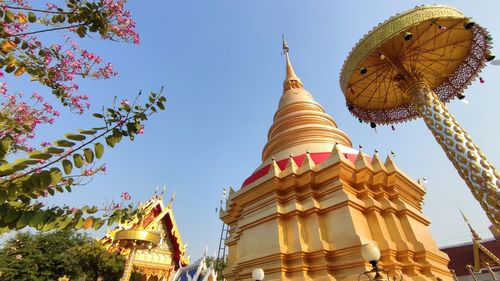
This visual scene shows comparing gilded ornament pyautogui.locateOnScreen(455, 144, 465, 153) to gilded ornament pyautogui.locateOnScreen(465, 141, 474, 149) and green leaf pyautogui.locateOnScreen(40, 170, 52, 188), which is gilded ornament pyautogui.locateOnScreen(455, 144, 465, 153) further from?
green leaf pyautogui.locateOnScreen(40, 170, 52, 188)

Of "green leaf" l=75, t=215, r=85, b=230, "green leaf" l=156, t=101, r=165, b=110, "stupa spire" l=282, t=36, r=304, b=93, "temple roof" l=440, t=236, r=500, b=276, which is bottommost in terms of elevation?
"green leaf" l=75, t=215, r=85, b=230

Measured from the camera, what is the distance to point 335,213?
17.1 feet

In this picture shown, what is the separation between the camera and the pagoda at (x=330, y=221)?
4770 mm

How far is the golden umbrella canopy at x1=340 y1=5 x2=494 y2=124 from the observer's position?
20.5 feet

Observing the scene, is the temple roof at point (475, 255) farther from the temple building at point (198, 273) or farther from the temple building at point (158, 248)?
the temple building at point (158, 248)

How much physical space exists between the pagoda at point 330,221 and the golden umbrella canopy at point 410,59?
2408 mm

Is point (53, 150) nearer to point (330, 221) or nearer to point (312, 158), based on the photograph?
point (330, 221)

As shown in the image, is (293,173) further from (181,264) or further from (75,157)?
(181,264)

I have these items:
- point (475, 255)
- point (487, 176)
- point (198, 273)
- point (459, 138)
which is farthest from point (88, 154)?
point (475, 255)

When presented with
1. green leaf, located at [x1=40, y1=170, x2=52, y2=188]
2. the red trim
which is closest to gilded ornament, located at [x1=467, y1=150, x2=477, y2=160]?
the red trim

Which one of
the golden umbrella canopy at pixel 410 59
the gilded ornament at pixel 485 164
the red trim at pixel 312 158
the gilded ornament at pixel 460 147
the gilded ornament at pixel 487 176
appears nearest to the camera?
the gilded ornament at pixel 487 176

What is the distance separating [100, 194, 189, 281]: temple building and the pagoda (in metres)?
10.5

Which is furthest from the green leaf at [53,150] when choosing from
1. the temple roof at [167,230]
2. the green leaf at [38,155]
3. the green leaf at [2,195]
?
the temple roof at [167,230]

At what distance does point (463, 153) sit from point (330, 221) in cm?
274
